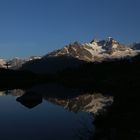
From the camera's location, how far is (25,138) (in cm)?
3847

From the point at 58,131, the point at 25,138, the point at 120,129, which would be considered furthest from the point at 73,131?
the point at 120,129

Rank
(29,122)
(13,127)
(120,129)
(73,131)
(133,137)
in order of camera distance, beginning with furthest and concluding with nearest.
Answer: (29,122)
(13,127)
(73,131)
(120,129)
(133,137)

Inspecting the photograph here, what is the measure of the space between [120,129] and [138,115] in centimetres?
502

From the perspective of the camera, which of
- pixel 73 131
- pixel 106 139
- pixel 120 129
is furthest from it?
pixel 73 131

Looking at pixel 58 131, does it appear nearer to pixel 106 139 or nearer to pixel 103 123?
pixel 103 123

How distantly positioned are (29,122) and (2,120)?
446 cm

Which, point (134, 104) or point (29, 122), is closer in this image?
point (134, 104)

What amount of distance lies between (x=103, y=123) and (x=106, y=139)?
847cm

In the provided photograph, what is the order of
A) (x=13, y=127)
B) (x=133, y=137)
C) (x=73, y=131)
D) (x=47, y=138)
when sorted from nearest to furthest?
1. (x=133, y=137)
2. (x=47, y=138)
3. (x=73, y=131)
4. (x=13, y=127)

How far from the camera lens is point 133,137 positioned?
29.7 m

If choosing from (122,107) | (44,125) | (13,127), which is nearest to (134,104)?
(122,107)

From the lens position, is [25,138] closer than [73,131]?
Yes

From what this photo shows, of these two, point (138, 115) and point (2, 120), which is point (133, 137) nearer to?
point (138, 115)

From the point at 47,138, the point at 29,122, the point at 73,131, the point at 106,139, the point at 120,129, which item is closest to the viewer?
the point at 106,139
